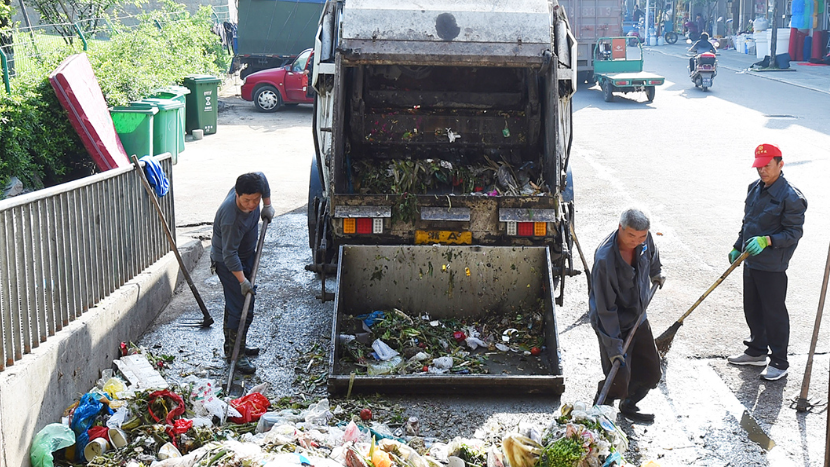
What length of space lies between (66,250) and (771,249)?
4.72 meters

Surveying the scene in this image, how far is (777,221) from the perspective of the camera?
5555 millimetres

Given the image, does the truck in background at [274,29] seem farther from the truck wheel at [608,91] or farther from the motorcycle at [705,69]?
the motorcycle at [705,69]

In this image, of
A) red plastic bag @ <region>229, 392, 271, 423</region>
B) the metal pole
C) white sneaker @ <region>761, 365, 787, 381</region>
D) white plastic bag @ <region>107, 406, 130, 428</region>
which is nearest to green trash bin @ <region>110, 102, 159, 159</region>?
the metal pole

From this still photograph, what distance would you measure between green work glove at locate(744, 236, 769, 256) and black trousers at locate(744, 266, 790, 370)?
278 millimetres

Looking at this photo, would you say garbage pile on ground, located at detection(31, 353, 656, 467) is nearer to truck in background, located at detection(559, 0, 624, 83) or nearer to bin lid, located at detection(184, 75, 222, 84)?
bin lid, located at detection(184, 75, 222, 84)

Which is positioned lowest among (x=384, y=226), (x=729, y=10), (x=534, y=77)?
(x=384, y=226)

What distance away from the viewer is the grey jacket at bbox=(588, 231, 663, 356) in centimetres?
465

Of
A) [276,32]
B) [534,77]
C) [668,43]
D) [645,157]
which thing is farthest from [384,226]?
[668,43]

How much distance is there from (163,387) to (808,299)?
534cm

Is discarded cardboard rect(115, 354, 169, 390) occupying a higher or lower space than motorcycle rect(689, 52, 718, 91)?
lower

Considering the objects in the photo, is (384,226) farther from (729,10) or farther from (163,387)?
(729,10)

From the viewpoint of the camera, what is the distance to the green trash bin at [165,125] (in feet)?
40.6

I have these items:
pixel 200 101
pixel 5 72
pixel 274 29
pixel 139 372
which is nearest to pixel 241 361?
pixel 139 372

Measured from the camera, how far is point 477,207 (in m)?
6.44
